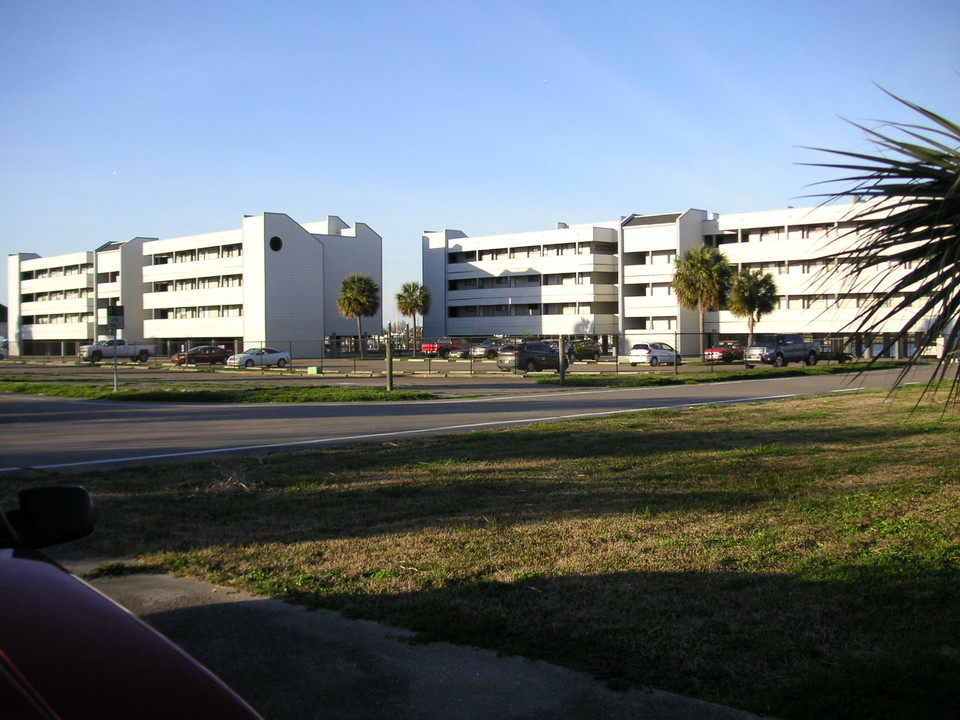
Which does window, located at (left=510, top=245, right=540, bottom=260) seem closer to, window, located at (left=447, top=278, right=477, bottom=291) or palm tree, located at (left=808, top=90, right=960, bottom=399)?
window, located at (left=447, top=278, right=477, bottom=291)

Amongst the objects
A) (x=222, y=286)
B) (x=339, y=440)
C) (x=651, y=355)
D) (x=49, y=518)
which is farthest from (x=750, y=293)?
(x=49, y=518)

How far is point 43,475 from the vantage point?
1100cm

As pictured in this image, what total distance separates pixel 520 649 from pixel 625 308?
258 feet

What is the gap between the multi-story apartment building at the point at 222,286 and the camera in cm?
7794

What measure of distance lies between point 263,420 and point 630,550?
1391 centimetres

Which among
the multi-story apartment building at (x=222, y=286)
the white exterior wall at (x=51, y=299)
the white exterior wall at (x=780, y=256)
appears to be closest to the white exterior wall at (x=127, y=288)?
the multi-story apartment building at (x=222, y=286)

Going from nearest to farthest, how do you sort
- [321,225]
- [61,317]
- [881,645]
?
[881,645] < [321,225] < [61,317]

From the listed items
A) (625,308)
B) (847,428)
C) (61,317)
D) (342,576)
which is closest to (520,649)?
(342,576)

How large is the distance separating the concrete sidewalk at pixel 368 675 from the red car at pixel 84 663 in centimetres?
190

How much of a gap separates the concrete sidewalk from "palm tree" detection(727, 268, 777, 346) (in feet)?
202

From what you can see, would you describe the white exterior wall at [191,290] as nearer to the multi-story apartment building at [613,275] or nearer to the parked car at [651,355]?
the multi-story apartment building at [613,275]

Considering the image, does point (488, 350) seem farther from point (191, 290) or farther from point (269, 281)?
point (191, 290)

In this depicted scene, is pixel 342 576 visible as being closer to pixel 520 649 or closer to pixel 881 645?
pixel 520 649

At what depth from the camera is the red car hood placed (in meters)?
1.89
